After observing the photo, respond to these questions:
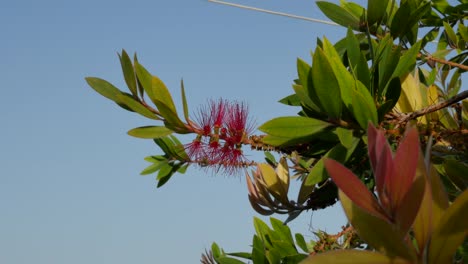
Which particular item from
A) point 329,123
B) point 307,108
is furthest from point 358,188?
point 307,108

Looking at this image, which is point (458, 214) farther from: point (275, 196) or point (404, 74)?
point (275, 196)

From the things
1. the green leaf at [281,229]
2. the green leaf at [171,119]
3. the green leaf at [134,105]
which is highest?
the green leaf at [134,105]

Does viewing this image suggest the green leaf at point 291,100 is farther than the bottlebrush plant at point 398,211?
Yes

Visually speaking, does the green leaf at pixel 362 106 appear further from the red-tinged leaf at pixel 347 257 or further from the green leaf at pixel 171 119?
the red-tinged leaf at pixel 347 257

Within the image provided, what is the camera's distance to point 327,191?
57.3 inches

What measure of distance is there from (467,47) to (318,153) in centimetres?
111

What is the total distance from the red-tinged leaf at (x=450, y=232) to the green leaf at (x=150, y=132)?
859 millimetres

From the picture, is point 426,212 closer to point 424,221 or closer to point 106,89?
point 424,221

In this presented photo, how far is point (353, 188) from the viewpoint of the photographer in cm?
55

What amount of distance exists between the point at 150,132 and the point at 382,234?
0.88m

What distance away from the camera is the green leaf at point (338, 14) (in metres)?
1.70

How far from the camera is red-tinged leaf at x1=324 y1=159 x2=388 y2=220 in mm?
542

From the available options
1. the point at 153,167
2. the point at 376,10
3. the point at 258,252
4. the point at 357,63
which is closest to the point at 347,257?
the point at 357,63

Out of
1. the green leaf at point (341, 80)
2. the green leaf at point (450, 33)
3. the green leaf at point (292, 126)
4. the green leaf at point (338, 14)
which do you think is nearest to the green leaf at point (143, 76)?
the green leaf at point (292, 126)
